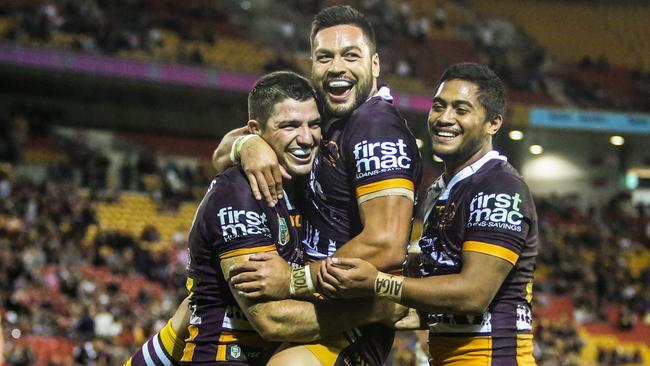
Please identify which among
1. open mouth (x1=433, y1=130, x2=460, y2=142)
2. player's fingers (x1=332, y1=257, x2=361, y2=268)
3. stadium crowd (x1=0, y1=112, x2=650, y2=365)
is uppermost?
open mouth (x1=433, y1=130, x2=460, y2=142)

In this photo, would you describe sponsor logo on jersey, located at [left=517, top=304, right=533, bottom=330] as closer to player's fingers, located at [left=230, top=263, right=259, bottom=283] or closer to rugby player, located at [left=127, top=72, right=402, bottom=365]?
rugby player, located at [left=127, top=72, right=402, bottom=365]

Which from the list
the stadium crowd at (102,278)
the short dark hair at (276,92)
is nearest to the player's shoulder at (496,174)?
the short dark hair at (276,92)

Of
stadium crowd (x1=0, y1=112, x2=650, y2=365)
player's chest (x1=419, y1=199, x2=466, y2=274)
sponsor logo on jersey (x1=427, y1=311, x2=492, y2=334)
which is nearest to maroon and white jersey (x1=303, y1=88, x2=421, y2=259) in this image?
player's chest (x1=419, y1=199, x2=466, y2=274)

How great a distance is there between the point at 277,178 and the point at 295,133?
28 cm

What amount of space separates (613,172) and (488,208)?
97.3 feet

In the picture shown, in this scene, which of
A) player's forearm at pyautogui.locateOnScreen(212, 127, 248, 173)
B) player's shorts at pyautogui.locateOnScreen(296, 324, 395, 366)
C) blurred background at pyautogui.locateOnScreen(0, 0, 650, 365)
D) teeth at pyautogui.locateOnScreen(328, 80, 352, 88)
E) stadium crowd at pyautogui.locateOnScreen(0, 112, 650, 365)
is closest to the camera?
player's shorts at pyautogui.locateOnScreen(296, 324, 395, 366)

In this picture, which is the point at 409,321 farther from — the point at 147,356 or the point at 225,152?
the point at 147,356

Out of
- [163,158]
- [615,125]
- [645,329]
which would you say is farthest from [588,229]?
[163,158]

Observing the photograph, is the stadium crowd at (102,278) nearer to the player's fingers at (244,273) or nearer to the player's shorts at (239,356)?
the player's shorts at (239,356)

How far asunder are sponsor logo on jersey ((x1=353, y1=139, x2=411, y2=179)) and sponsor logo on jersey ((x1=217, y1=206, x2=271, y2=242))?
55cm

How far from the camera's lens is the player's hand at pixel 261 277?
15.9 feet

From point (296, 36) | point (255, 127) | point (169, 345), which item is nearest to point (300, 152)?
point (255, 127)

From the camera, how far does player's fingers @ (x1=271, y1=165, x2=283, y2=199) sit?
505 cm

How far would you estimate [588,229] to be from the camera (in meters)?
29.1
